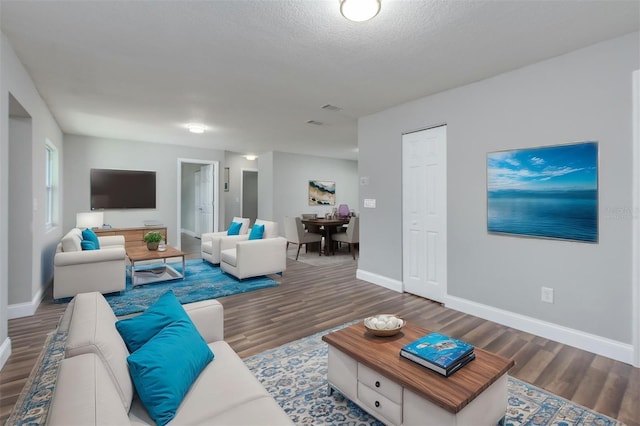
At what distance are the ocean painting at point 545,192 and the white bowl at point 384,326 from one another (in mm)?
1869

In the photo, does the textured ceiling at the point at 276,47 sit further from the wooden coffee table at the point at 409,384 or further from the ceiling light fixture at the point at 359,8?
the wooden coffee table at the point at 409,384

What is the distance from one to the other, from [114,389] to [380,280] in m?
3.75

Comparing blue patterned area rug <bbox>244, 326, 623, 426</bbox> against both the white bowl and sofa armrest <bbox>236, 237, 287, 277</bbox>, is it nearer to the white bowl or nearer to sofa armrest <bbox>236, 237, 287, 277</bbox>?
the white bowl

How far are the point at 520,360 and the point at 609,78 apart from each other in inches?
92.4

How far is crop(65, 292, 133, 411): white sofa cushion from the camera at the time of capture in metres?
1.11

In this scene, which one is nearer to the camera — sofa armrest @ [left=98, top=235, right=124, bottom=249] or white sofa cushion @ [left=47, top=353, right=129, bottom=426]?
white sofa cushion @ [left=47, top=353, right=129, bottom=426]

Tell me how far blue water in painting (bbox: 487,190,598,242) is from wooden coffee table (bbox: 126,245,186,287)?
13.3 feet

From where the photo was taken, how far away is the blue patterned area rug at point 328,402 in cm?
174

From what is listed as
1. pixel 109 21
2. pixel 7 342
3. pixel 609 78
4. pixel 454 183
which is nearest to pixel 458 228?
pixel 454 183

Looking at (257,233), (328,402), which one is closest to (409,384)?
(328,402)

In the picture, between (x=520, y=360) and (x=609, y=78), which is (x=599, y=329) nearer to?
(x=520, y=360)

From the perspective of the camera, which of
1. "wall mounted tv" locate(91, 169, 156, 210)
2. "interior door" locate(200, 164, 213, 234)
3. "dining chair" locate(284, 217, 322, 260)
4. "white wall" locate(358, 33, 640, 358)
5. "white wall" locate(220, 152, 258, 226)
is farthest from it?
"white wall" locate(220, 152, 258, 226)

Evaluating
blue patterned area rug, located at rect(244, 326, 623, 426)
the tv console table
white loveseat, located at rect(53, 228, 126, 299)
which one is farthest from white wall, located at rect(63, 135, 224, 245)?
blue patterned area rug, located at rect(244, 326, 623, 426)

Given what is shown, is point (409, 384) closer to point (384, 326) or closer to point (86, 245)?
point (384, 326)
